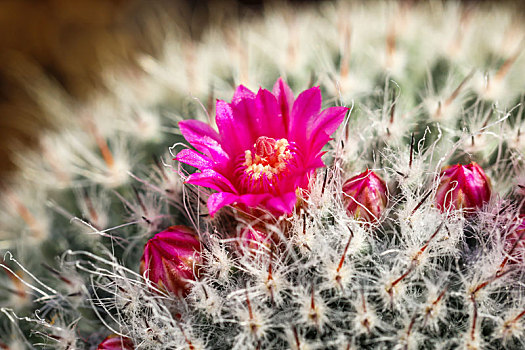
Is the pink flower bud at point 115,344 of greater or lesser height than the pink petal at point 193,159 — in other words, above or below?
below

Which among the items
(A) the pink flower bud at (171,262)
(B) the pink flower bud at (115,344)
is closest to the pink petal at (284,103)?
(A) the pink flower bud at (171,262)

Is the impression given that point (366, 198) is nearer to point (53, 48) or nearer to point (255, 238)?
point (255, 238)

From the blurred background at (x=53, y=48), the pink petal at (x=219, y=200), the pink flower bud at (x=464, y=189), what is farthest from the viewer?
the blurred background at (x=53, y=48)

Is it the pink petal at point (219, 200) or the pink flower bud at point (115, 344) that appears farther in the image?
the pink flower bud at point (115, 344)

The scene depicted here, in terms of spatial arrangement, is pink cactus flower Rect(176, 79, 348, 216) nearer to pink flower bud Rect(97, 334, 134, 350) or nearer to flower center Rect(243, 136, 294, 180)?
flower center Rect(243, 136, 294, 180)

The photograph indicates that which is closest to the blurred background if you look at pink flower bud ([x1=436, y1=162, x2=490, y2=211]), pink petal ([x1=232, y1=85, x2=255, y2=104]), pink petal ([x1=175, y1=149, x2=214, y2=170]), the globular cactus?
the globular cactus

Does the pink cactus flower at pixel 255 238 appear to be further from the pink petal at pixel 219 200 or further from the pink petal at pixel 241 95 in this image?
the pink petal at pixel 241 95

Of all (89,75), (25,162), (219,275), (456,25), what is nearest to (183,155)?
(219,275)

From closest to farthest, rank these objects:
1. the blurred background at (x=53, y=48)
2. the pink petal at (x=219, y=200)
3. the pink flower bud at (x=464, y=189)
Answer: the pink petal at (x=219, y=200) < the pink flower bud at (x=464, y=189) < the blurred background at (x=53, y=48)

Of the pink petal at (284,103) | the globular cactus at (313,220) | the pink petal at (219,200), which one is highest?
the pink petal at (284,103)
